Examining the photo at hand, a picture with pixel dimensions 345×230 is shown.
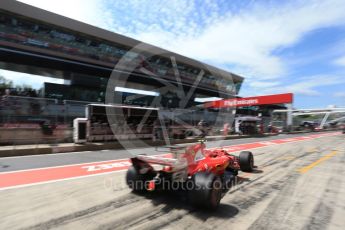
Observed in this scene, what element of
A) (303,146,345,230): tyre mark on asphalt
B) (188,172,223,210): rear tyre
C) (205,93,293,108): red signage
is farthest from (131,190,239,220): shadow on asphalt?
(205,93,293,108): red signage

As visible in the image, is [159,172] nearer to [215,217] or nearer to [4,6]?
[215,217]

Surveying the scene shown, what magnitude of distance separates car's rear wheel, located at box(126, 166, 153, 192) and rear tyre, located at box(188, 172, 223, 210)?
1274mm

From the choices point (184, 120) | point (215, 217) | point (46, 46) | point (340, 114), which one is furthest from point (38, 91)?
point (340, 114)

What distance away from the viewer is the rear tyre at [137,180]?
6.23 metres

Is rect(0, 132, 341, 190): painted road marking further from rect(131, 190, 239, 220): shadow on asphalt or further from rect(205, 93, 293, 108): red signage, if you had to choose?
rect(205, 93, 293, 108): red signage

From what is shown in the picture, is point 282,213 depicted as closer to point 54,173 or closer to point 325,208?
point 325,208

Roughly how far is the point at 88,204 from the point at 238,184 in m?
3.95

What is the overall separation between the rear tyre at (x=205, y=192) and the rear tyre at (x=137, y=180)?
4.22 ft

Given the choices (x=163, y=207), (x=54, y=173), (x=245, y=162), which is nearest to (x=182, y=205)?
(x=163, y=207)

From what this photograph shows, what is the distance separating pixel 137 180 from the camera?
20.5 ft

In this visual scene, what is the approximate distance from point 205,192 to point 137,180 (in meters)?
1.75

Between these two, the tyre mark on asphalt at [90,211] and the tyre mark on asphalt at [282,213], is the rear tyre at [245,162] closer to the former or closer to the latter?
Answer: the tyre mark on asphalt at [282,213]

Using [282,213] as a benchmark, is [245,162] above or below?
above

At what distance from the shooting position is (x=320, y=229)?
4.64m
